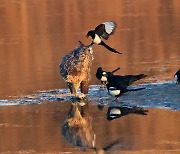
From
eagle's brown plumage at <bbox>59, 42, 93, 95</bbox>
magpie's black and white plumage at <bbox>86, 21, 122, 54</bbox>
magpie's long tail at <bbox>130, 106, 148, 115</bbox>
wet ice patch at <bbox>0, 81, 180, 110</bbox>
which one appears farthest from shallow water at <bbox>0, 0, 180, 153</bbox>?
magpie's black and white plumage at <bbox>86, 21, 122, 54</bbox>

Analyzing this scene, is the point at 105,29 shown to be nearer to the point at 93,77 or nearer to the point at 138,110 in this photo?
the point at 93,77

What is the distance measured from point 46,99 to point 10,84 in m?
1.72

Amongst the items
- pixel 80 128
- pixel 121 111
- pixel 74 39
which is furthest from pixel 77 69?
pixel 74 39

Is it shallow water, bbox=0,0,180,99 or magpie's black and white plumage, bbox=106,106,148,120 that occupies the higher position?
shallow water, bbox=0,0,180,99

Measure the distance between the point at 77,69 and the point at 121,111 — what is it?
4.32 ft

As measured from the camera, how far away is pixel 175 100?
11266 millimetres

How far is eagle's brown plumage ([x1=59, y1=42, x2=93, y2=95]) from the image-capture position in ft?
39.4

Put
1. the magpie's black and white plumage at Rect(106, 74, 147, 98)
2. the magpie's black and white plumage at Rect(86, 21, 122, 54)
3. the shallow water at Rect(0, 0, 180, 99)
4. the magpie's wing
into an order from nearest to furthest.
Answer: the magpie's black and white plumage at Rect(106, 74, 147, 98) → the magpie's black and white plumage at Rect(86, 21, 122, 54) → the magpie's wing → the shallow water at Rect(0, 0, 180, 99)

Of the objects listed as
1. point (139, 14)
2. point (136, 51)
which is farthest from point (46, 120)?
point (139, 14)

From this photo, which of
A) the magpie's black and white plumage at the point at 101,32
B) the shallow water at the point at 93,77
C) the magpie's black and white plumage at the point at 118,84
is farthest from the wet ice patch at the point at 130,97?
the magpie's black and white plumage at the point at 101,32

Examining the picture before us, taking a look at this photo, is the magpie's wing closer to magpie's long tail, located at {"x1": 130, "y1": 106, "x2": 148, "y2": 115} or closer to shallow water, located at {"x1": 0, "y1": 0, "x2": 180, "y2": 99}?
shallow water, located at {"x1": 0, "y1": 0, "x2": 180, "y2": 99}

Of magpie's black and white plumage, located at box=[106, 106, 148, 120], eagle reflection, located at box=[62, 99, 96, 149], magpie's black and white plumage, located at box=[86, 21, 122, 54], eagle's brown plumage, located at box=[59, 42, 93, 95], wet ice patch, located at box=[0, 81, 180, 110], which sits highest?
magpie's black and white plumage, located at box=[86, 21, 122, 54]

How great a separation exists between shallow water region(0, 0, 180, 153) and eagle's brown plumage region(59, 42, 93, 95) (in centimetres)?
24

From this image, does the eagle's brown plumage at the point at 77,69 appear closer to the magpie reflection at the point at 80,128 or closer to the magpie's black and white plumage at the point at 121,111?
the magpie reflection at the point at 80,128
